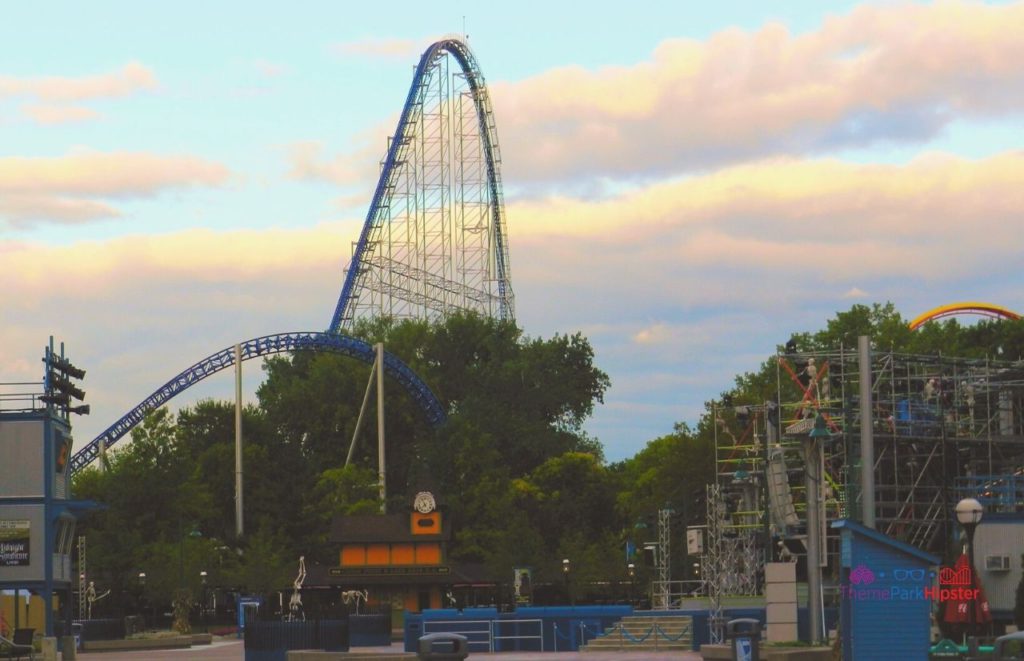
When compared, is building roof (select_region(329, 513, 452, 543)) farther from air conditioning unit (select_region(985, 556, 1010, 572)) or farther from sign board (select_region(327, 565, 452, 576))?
air conditioning unit (select_region(985, 556, 1010, 572))

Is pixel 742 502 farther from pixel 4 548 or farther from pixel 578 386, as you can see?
pixel 578 386

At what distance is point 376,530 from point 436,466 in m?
24.5

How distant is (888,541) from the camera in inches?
1138

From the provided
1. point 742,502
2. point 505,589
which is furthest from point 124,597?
point 742,502

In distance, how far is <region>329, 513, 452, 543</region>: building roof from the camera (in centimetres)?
8194

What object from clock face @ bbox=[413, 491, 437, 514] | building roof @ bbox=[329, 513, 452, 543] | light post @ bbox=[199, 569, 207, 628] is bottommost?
light post @ bbox=[199, 569, 207, 628]

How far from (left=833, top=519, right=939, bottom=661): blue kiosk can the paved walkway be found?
479 inches

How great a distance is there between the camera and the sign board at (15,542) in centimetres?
5519

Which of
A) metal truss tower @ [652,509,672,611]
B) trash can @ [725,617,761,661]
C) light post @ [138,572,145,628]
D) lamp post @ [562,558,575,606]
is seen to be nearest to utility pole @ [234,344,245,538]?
light post @ [138,572,145,628]

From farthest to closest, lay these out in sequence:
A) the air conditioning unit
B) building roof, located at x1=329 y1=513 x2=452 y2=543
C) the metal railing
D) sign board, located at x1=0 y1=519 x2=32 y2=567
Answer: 1. building roof, located at x1=329 y1=513 x2=452 y2=543
2. sign board, located at x1=0 y1=519 x2=32 y2=567
3. the metal railing
4. the air conditioning unit

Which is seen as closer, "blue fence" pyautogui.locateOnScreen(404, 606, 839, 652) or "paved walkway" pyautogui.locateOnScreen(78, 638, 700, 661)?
"paved walkway" pyautogui.locateOnScreen(78, 638, 700, 661)

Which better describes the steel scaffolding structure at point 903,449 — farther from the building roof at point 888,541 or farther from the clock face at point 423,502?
the building roof at point 888,541

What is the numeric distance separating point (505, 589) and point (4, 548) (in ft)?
120

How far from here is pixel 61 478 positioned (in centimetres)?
5834
